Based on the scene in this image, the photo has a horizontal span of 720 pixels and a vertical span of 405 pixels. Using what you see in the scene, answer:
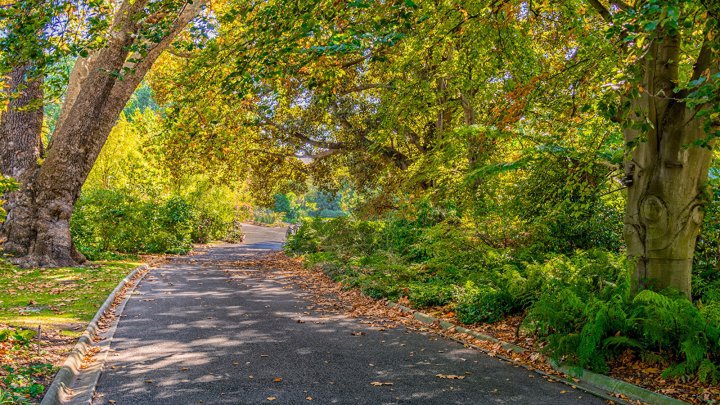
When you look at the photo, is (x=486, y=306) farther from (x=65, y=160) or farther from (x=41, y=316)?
(x=65, y=160)

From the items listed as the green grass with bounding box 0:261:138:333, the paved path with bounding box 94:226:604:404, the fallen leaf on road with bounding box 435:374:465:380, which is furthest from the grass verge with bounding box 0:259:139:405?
the fallen leaf on road with bounding box 435:374:465:380

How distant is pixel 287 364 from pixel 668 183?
5.54 m

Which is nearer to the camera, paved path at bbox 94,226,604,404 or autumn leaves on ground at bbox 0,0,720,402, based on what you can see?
paved path at bbox 94,226,604,404

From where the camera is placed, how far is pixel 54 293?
37.6ft

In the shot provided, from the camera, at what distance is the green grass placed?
888cm

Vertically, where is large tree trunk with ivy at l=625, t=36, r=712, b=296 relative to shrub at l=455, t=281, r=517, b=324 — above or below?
above

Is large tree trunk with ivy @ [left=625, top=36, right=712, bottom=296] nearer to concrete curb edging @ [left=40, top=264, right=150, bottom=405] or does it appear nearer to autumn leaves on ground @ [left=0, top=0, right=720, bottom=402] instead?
autumn leaves on ground @ [left=0, top=0, right=720, bottom=402]

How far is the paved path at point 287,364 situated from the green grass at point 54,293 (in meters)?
0.85

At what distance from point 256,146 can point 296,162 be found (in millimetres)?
3195

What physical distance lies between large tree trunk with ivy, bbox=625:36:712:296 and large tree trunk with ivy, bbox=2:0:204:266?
40.2ft

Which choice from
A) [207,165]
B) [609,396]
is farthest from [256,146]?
[609,396]

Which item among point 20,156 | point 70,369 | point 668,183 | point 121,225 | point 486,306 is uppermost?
point 20,156

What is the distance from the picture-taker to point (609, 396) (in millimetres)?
5859

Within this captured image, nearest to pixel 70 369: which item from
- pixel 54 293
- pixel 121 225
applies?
pixel 54 293
